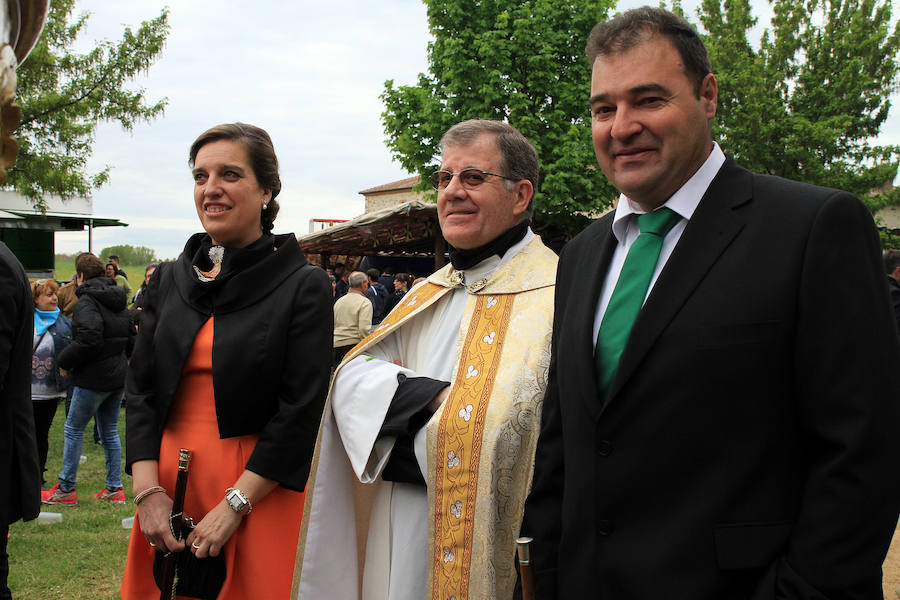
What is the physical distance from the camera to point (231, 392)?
242 centimetres

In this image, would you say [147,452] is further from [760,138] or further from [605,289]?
[760,138]

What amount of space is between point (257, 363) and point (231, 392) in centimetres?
13

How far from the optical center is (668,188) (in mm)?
1665

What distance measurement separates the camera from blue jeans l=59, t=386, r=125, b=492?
20.3ft

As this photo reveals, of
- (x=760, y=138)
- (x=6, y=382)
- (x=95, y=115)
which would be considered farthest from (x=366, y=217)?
(x=6, y=382)

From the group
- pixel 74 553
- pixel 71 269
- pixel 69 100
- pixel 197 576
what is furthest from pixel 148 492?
pixel 71 269

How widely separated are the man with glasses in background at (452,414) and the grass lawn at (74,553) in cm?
276

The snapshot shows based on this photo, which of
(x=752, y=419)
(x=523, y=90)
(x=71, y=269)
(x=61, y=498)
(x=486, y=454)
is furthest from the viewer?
(x=71, y=269)

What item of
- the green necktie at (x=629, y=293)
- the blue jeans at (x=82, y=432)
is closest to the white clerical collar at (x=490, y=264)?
the green necktie at (x=629, y=293)

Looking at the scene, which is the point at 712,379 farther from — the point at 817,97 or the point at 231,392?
the point at 817,97

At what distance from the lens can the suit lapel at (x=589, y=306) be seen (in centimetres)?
162

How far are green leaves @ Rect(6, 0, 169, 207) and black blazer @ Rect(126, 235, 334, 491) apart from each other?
12.1 metres

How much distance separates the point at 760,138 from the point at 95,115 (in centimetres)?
1811

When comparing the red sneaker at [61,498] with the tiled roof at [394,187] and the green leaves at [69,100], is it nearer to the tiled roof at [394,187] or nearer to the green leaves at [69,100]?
the green leaves at [69,100]
